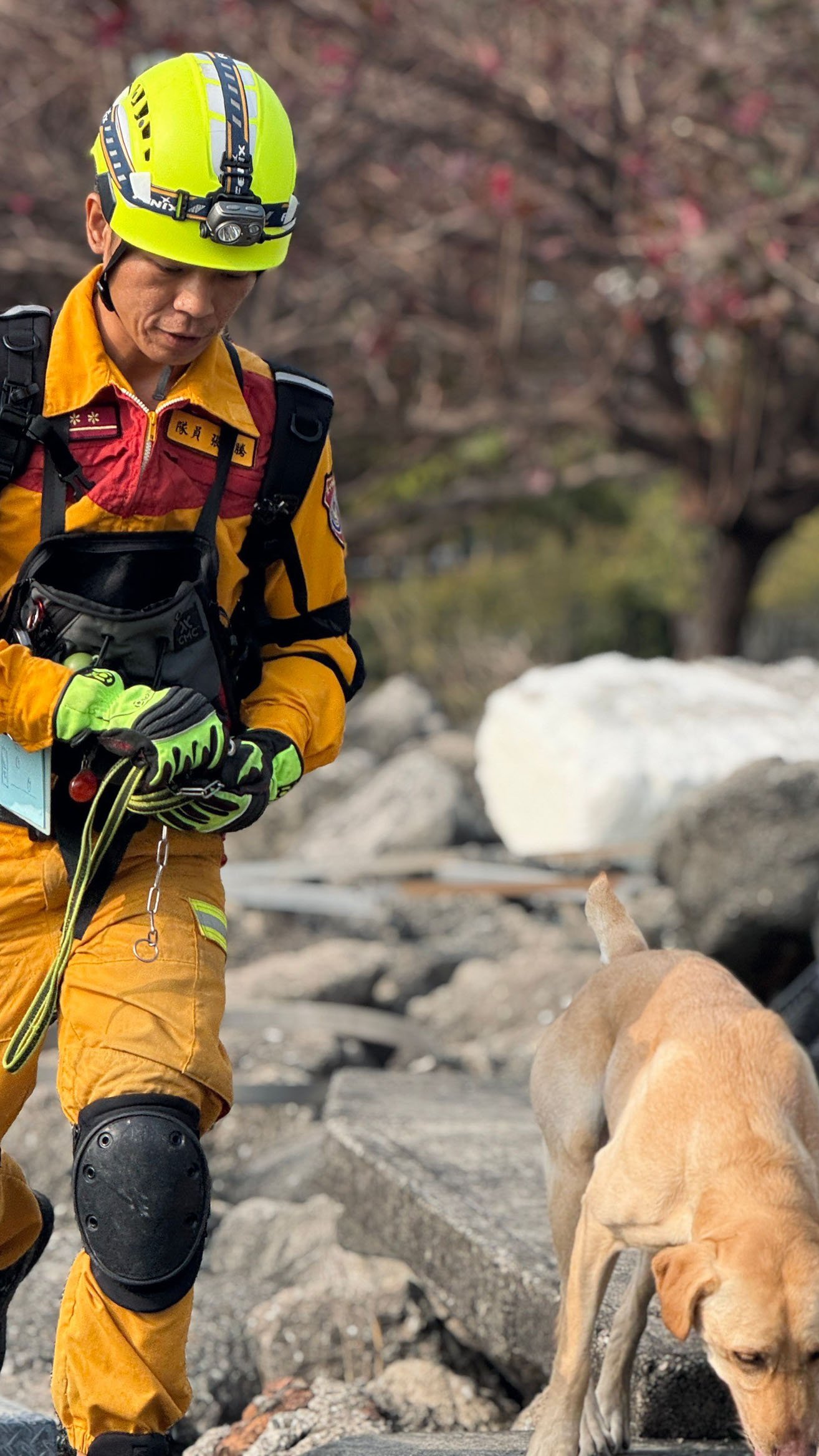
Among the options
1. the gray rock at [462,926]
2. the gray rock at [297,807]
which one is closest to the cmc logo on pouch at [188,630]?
the gray rock at [462,926]

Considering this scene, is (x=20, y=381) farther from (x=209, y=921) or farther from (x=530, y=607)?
(x=530, y=607)

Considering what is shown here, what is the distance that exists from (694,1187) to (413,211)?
11313 millimetres

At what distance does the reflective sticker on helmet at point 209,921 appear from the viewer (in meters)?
3.52

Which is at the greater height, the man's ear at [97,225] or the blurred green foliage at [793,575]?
the man's ear at [97,225]

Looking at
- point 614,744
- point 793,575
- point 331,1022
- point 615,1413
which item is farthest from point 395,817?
point 793,575

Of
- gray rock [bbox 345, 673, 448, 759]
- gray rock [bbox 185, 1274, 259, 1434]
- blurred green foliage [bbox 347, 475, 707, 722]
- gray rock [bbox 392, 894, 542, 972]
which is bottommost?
blurred green foliage [bbox 347, 475, 707, 722]

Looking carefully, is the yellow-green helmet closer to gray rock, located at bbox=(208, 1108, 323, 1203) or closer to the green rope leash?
the green rope leash

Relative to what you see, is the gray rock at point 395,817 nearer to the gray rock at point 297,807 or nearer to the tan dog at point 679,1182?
the gray rock at point 297,807

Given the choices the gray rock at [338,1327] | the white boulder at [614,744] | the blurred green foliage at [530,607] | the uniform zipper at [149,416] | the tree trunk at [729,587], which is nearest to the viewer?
the uniform zipper at [149,416]

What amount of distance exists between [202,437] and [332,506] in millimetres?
370

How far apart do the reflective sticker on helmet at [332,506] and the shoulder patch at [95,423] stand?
0.48 metres

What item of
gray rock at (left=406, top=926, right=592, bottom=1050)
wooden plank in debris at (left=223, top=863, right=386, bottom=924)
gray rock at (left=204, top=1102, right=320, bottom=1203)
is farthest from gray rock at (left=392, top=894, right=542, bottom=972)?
gray rock at (left=204, top=1102, right=320, bottom=1203)

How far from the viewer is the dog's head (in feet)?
10.4

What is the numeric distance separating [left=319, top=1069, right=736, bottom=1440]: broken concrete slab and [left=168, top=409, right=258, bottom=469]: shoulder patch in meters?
2.17
